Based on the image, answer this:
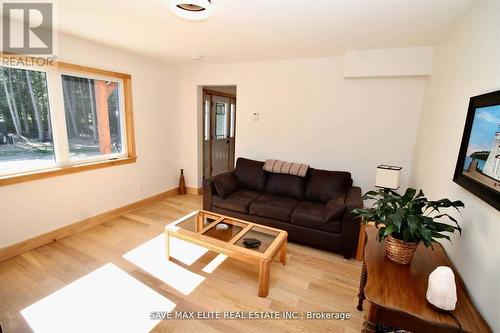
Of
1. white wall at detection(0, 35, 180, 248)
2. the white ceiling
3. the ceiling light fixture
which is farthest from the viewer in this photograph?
white wall at detection(0, 35, 180, 248)

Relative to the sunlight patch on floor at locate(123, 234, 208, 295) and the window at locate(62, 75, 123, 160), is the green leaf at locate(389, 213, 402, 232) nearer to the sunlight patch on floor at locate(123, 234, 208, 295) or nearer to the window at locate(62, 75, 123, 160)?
the sunlight patch on floor at locate(123, 234, 208, 295)

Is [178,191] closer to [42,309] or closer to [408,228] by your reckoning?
[42,309]

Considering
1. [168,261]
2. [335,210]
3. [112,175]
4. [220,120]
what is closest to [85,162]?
[112,175]

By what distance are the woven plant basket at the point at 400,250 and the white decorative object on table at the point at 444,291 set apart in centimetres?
26

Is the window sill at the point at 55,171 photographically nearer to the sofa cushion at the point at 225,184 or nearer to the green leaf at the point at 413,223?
the sofa cushion at the point at 225,184

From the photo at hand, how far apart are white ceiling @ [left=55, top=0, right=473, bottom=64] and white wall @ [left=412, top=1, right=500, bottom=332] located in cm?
29

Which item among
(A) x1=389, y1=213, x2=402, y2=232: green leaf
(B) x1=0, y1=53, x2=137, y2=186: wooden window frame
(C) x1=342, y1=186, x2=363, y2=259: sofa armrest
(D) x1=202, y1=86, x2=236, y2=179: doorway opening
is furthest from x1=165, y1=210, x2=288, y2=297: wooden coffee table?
(D) x1=202, y1=86, x2=236, y2=179: doorway opening

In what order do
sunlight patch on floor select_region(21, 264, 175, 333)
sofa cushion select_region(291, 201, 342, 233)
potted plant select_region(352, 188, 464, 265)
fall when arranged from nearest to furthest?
1. potted plant select_region(352, 188, 464, 265)
2. sunlight patch on floor select_region(21, 264, 175, 333)
3. sofa cushion select_region(291, 201, 342, 233)

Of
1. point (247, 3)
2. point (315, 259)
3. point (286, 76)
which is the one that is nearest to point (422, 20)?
point (247, 3)

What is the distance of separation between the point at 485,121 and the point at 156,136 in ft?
13.4

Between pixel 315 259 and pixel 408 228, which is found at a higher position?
pixel 408 228

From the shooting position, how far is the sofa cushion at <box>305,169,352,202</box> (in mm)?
3092

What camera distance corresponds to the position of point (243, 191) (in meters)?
3.52

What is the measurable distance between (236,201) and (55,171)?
2183 mm
